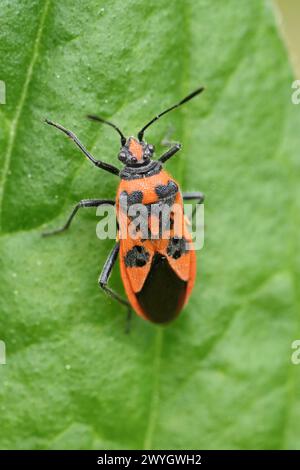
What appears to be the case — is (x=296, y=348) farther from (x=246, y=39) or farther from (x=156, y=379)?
(x=246, y=39)

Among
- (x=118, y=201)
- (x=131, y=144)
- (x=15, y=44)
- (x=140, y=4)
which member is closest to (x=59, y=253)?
(x=118, y=201)

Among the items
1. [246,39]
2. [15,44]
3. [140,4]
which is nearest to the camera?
[15,44]

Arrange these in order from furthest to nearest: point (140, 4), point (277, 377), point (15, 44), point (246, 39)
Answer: point (277, 377) < point (246, 39) < point (140, 4) < point (15, 44)

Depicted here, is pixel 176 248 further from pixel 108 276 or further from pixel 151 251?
pixel 108 276

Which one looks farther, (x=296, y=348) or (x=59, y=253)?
(x=296, y=348)

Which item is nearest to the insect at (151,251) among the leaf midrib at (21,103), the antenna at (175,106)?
the antenna at (175,106)

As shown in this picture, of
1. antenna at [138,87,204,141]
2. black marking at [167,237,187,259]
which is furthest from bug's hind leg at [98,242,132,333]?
antenna at [138,87,204,141]

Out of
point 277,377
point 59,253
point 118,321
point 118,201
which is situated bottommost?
point 277,377

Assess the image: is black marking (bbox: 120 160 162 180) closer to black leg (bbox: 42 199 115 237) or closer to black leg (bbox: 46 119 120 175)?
black leg (bbox: 46 119 120 175)
